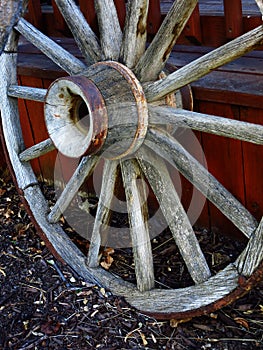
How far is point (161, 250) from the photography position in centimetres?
256

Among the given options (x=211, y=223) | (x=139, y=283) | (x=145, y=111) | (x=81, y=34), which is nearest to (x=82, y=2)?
(x=81, y=34)

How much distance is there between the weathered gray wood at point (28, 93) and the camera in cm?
239

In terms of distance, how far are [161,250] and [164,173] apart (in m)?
0.55

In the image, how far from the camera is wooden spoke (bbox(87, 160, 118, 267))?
88.2 inches

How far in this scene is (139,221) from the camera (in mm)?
2201

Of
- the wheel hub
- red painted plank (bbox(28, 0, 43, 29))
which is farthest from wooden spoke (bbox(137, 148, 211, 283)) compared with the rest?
red painted plank (bbox(28, 0, 43, 29))

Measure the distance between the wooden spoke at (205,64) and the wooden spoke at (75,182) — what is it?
417 millimetres

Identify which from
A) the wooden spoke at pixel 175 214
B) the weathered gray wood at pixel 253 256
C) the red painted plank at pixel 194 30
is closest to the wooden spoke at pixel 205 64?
the wooden spoke at pixel 175 214

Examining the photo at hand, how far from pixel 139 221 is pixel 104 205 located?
0.56 ft

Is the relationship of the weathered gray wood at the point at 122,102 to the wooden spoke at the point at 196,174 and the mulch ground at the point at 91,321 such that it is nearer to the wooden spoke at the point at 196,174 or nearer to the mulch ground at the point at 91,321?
the wooden spoke at the point at 196,174

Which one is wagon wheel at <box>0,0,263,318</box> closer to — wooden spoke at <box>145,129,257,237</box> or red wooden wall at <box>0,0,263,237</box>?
wooden spoke at <box>145,129,257,237</box>

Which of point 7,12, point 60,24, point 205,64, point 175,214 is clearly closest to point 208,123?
point 205,64

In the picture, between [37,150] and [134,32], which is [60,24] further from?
[134,32]

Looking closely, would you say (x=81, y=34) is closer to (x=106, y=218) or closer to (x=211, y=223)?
(x=106, y=218)
